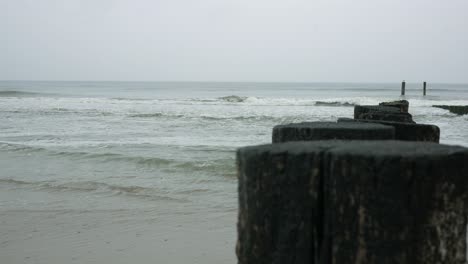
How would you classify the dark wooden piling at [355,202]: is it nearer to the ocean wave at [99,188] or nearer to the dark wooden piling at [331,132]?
the dark wooden piling at [331,132]

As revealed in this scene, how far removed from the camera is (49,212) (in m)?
5.88

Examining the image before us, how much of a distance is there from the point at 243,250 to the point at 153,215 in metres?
4.28

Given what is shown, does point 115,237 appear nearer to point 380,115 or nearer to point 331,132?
point 380,115

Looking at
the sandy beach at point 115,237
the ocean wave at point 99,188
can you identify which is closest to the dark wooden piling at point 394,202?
the sandy beach at point 115,237

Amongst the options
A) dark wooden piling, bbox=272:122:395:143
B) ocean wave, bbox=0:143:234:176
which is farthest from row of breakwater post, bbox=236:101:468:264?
ocean wave, bbox=0:143:234:176

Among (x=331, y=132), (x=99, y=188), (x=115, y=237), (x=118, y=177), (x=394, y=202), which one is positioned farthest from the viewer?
(x=118, y=177)

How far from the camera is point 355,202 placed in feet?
4.49

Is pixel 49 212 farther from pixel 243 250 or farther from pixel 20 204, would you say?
pixel 243 250

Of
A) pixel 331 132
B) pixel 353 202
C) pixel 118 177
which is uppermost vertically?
pixel 331 132

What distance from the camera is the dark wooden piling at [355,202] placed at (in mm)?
1338

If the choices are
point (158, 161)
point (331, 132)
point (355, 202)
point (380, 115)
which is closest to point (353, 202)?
point (355, 202)

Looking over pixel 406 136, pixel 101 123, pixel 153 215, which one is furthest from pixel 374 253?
pixel 101 123

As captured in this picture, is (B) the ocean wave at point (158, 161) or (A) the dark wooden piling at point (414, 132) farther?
(B) the ocean wave at point (158, 161)

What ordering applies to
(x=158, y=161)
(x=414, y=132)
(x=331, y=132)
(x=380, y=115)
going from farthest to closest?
(x=158, y=161) < (x=380, y=115) < (x=414, y=132) < (x=331, y=132)
